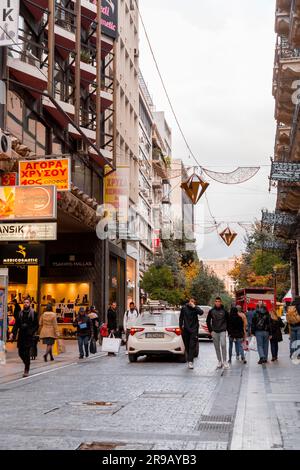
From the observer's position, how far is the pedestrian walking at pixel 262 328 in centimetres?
1692

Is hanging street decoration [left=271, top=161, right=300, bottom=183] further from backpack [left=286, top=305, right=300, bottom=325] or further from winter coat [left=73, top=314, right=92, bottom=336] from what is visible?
winter coat [left=73, top=314, right=92, bottom=336]

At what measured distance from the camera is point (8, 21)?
63.5 feet

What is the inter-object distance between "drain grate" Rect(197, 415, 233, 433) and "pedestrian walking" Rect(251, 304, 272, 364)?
8.54 m

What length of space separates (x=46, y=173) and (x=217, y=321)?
8.28 metres

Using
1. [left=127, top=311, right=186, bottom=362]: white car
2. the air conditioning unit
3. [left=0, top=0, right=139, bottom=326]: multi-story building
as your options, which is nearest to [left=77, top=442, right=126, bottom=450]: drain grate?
[left=127, top=311, right=186, bottom=362]: white car

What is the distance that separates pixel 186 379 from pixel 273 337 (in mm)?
5378

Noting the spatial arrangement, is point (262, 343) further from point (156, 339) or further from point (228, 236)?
point (228, 236)

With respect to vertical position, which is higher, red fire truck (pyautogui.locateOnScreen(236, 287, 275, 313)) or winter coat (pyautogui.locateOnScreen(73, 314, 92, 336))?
red fire truck (pyautogui.locateOnScreen(236, 287, 275, 313))

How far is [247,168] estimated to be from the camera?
24.4m

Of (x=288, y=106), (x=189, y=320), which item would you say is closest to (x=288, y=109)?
(x=288, y=106)

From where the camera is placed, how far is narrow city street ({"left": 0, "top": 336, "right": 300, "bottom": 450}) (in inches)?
267

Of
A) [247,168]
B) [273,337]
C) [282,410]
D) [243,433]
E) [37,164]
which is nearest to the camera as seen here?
[243,433]

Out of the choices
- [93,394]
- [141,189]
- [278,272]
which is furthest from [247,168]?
[278,272]
